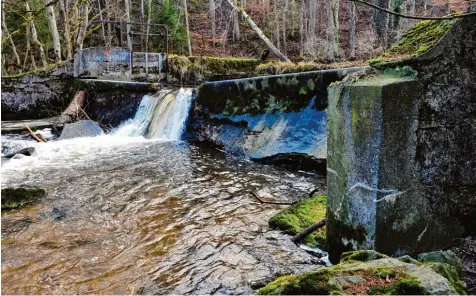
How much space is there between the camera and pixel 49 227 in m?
4.48

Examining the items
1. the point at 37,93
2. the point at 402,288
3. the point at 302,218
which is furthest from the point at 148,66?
the point at 402,288

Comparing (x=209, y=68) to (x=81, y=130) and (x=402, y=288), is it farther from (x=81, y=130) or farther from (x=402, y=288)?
(x=402, y=288)

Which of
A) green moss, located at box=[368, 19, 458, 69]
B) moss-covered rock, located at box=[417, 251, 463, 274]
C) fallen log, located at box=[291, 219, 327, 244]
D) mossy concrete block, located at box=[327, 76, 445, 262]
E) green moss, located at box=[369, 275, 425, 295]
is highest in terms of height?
green moss, located at box=[368, 19, 458, 69]

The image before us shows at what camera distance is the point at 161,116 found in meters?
11.4

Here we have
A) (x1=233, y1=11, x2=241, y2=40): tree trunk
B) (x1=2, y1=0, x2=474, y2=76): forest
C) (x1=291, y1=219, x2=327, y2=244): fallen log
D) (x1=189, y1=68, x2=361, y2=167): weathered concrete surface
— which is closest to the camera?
(x1=291, y1=219, x2=327, y2=244): fallen log

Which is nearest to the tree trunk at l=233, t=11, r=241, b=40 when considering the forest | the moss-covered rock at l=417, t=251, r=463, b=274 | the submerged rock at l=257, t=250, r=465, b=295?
the forest

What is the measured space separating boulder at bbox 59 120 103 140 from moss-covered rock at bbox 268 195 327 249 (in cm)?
874

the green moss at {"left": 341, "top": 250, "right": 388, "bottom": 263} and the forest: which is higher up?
the forest

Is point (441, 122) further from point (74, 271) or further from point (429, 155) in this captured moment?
point (74, 271)

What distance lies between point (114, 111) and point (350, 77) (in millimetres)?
11380

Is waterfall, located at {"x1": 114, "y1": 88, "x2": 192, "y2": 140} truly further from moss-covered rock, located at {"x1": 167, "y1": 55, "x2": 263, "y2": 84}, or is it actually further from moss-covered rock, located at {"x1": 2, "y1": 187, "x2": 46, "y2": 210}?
moss-covered rock, located at {"x1": 2, "y1": 187, "x2": 46, "y2": 210}

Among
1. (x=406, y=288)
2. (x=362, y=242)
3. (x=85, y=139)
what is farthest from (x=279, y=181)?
(x=85, y=139)

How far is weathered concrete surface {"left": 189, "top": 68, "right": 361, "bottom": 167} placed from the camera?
287 inches

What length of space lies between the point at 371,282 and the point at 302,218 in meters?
2.37
